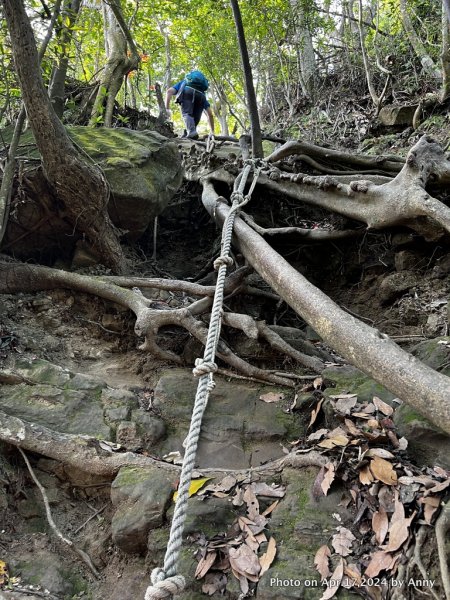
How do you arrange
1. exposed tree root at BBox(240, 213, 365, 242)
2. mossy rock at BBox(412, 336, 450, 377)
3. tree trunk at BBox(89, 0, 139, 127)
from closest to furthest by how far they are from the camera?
mossy rock at BBox(412, 336, 450, 377) → exposed tree root at BBox(240, 213, 365, 242) → tree trunk at BBox(89, 0, 139, 127)

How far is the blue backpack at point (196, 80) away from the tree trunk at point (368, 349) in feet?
20.7

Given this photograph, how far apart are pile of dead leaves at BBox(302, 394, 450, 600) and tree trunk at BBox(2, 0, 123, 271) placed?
3034 mm

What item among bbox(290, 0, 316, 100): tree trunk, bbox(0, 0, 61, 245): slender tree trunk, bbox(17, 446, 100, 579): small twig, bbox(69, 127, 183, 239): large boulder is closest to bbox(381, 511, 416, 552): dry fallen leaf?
bbox(17, 446, 100, 579): small twig

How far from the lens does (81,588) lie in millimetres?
2299

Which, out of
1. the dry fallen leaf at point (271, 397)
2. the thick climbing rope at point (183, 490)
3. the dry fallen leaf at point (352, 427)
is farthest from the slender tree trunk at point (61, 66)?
the dry fallen leaf at point (352, 427)

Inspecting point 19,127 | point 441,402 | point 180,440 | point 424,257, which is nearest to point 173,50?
point 19,127

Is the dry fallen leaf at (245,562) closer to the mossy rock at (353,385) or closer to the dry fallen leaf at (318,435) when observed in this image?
the dry fallen leaf at (318,435)

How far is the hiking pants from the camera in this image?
8672mm

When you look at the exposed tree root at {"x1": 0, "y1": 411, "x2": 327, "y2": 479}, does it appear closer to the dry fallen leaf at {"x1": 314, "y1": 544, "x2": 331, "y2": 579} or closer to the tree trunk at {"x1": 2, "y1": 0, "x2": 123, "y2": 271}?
the dry fallen leaf at {"x1": 314, "y1": 544, "x2": 331, "y2": 579}

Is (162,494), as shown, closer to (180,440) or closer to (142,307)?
(180,440)

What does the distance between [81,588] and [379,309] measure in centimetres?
325

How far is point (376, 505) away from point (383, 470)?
17 cm

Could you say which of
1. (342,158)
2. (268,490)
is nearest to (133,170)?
(342,158)

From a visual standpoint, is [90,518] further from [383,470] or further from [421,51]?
[421,51]
